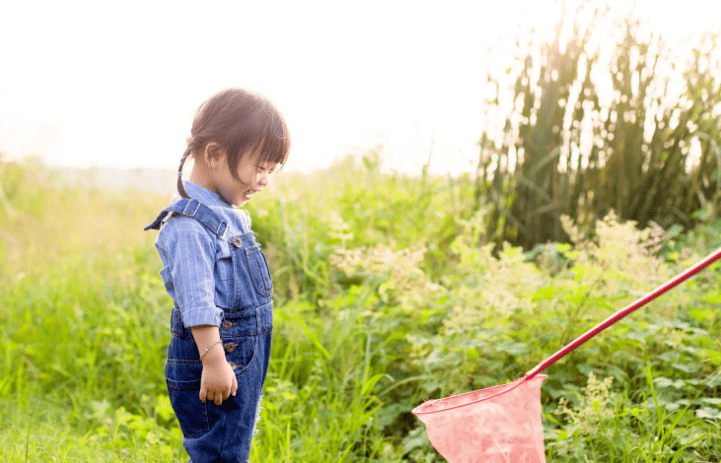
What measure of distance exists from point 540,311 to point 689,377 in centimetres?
59

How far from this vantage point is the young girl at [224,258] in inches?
54.3

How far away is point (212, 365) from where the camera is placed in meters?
1.30

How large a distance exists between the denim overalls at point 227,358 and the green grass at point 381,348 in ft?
1.64

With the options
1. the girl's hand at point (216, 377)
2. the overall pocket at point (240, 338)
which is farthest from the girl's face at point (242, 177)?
the girl's hand at point (216, 377)

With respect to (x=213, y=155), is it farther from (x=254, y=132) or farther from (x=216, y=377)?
(x=216, y=377)

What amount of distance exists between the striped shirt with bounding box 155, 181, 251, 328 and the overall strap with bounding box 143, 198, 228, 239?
0.4 inches

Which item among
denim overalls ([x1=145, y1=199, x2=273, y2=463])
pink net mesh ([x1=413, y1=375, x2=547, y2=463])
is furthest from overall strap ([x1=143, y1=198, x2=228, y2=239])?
pink net mesh ([x1=413, y1=375, x2=547, y2=463])

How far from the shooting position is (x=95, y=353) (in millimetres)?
2863

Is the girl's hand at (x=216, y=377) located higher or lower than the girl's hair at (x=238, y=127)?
lower

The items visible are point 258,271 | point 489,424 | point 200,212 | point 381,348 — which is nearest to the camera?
point 489,424

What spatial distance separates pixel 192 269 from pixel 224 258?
0.43 feet

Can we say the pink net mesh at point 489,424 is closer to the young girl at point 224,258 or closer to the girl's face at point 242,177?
the young girl at point 224,258

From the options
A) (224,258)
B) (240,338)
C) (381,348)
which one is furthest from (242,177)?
(381,348)

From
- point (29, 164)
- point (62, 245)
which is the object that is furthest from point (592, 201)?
point (29, 164)
